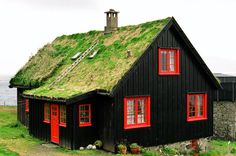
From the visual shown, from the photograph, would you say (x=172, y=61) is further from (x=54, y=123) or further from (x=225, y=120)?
(x=225, y=120)

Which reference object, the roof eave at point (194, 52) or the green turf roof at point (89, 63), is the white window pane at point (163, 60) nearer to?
the green turf roof at point (89, 63)

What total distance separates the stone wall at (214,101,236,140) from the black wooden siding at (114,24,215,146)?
23.2ft

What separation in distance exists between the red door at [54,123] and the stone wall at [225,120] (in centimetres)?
1512

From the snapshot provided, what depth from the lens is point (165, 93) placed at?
78.4ft

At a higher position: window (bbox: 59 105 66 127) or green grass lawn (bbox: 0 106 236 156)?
window (bbox: 59 105 66 127)

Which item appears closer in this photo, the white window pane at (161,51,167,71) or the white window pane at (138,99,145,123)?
the white window pane at (138,99,145,123)

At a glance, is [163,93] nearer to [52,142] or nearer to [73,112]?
[73,112]

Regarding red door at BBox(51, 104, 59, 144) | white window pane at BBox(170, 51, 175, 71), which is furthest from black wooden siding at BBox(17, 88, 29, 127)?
white window pane at BBox(170, 51, 175, 71)

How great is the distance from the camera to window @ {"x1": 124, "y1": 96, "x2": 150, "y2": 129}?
2194cm

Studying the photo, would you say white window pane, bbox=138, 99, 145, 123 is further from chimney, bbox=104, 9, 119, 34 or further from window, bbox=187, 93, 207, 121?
chimney, bbox=104, 9, 119, 34

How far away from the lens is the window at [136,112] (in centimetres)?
2194

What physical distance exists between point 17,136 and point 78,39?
950 cm

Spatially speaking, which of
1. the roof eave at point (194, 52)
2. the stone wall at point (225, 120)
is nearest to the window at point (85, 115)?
the roof eave at point (194, 52)

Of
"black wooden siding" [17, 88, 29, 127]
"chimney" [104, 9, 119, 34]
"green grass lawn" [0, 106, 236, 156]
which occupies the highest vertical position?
"chimney" [104, 9, 119, 34]
